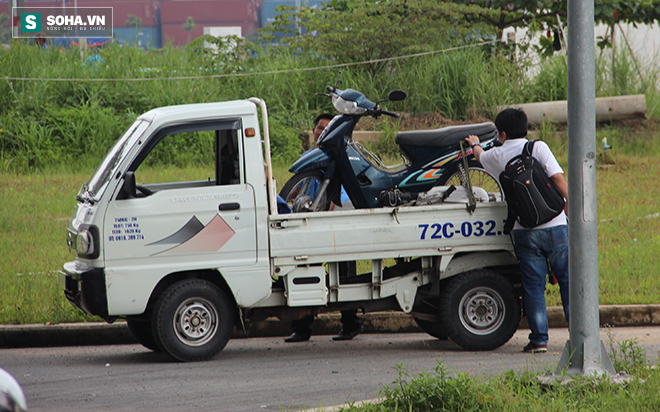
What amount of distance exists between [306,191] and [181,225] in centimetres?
155

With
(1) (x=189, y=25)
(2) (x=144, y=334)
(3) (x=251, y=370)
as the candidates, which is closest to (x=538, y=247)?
(3) (x=251, y=370)

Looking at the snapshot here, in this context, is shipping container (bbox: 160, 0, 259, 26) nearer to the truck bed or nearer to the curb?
the curb

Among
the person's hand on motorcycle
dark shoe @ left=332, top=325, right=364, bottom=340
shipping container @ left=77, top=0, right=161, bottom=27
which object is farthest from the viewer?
shipping container @ left=77, top=0, right=161, bottom=27

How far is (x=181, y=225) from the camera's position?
6.39 m

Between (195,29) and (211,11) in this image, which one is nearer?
(195,29)

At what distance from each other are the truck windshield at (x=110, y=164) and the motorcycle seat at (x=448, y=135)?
8.40 feet

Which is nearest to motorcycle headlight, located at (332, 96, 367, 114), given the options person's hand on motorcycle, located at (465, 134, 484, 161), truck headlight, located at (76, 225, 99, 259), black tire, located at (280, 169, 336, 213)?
black tire, located at (280, 169, 336, 213)

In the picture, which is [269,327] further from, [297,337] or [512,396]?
[512,396]

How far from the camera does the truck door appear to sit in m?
6.32

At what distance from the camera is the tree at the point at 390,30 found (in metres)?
18.5

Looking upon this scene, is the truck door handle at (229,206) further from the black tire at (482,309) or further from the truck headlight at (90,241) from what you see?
the black tire at (482,309)

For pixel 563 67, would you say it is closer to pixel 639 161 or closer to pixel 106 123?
pixel 639 161

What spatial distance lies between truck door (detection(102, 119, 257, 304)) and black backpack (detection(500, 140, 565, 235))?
85.4 inches

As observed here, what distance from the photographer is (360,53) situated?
18891mm
